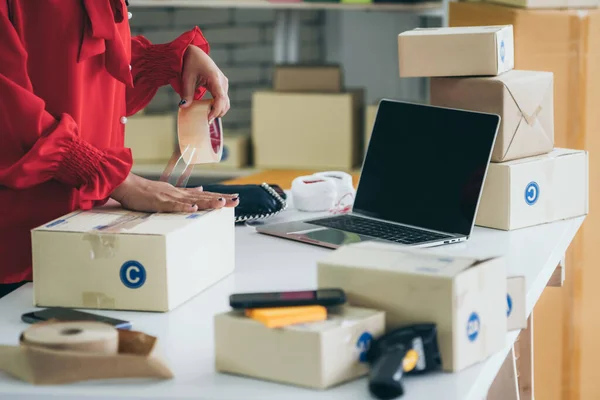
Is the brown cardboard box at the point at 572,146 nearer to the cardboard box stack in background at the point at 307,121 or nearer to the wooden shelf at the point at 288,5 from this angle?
the wooden shelf at the point at 288,5

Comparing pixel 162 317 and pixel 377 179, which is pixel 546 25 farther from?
pixel 162 317

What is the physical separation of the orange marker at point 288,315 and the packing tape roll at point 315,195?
0.84 m

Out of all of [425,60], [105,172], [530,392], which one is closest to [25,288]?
[105,172]

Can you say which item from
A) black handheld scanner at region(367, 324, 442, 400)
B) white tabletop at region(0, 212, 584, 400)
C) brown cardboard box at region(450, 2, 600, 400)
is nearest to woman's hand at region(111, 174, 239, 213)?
white tabletop at region(0, 212, 584, 400)

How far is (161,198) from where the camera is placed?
141 cm

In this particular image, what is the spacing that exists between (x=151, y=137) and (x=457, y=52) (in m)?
2.08

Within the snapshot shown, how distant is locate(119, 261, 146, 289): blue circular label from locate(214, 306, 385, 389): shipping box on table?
9.2 inches

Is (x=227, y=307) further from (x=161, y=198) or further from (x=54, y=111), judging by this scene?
(x=54, y=111)

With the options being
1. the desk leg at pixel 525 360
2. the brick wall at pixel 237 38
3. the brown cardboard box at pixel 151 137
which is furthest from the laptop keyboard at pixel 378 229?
the brick wall at pixel 237 38

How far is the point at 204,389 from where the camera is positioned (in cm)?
104

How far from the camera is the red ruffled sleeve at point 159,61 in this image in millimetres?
1808

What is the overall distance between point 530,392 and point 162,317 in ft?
3.26

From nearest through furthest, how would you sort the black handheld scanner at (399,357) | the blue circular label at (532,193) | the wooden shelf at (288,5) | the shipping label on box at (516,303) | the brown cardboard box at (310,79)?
1. the black handheld scanner at (399,357)
2. the shipping label on box at (516,303)
3. the blue circular label at (532,193)
4. the wooden shelf at (288,5)
5. the brown cardboard box at (310,79)

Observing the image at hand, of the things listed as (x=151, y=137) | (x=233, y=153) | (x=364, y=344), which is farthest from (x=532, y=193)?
(x=151, y=137)
